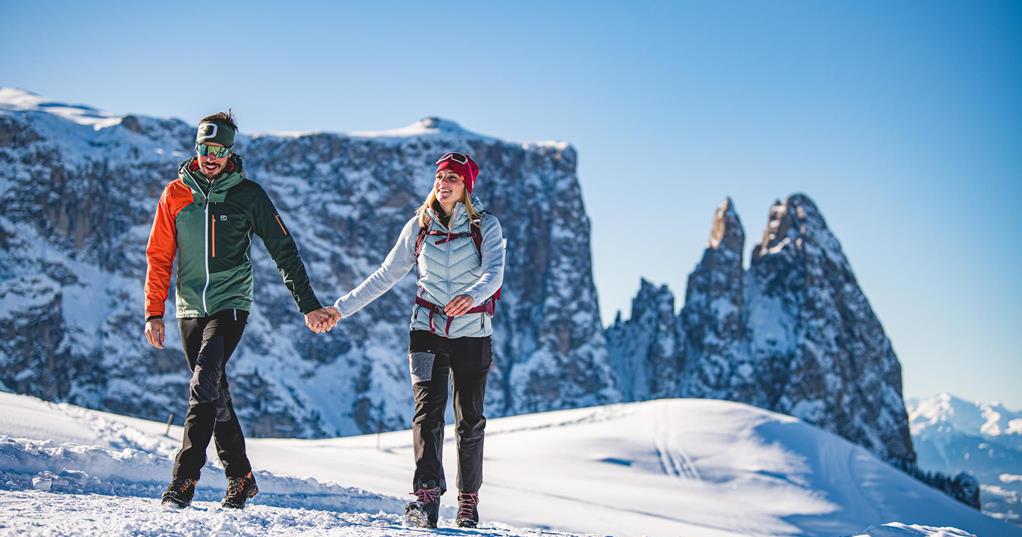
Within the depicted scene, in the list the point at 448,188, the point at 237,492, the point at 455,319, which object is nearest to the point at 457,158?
the point at 448,188

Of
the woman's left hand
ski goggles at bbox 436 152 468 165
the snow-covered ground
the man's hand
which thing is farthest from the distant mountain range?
the woman's left hand

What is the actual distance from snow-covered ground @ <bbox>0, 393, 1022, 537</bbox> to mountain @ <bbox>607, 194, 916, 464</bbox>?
107 m

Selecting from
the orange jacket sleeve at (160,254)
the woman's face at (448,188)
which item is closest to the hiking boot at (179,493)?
the orange jacket sleeve at (160,254)

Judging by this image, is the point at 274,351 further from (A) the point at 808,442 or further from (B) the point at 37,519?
(B) the point at 37,519

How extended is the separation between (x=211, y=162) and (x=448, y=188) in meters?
1.53

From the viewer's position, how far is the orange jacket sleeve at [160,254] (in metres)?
5.67

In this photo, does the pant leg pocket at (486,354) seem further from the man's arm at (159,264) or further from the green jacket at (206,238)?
the man's arm at (159,264)

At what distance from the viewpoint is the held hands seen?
5.89m

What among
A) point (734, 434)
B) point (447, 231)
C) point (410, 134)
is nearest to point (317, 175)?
point (410, 134)

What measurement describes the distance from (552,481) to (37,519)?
778 inches

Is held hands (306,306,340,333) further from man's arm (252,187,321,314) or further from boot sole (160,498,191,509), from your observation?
boot sole (160,498,191,509)

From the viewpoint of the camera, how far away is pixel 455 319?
224 inches

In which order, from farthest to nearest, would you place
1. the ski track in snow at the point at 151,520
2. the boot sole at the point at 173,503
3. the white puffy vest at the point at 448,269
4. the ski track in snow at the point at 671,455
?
the ski track in snow at the point at 671,455, the white puffy vest at the point at 448,269, the boot sole at the point at 173,503, the ski track in snow at the point at 151,520

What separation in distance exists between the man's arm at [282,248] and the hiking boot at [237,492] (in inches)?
45.3
